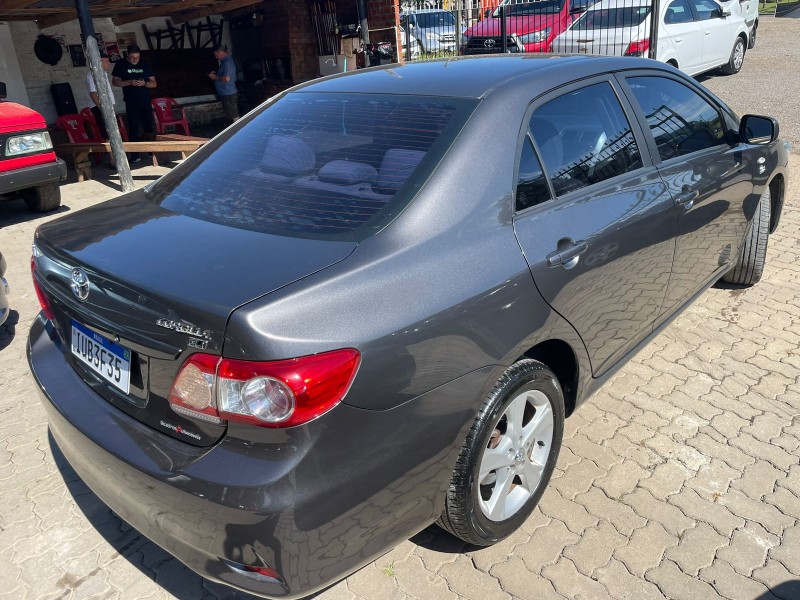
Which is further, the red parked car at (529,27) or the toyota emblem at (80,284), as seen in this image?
the red parked car at (529,27)

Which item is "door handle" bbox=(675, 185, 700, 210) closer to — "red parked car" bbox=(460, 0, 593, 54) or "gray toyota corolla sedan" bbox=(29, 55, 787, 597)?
"gray toyota corolla sedan" bbox=(29, 55, 787, 597)

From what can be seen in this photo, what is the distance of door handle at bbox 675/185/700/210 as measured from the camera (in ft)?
10.3

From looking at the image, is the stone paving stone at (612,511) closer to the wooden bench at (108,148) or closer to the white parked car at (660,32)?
the wooden bench at (108,148)

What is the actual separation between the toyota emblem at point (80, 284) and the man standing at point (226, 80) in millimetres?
10345

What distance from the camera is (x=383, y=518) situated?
77.2 inches

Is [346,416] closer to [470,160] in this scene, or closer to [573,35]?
[470,160]

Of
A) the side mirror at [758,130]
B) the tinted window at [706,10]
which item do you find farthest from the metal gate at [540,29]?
the side mirror at [758,130]

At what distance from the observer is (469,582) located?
2.39m

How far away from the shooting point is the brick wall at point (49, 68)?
34.4 feet

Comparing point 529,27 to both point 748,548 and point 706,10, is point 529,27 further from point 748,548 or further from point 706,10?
point 748,548

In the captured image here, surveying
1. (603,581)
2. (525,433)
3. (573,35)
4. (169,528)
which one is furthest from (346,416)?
(573,35)

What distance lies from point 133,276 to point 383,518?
1.05 metres

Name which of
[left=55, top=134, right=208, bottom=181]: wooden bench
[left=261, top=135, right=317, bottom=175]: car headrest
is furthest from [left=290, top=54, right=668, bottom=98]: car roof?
[left=55, top=134, right=208, bottom=181]: wooden bench

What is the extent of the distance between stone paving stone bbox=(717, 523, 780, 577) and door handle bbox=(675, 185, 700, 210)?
4.80 feet
